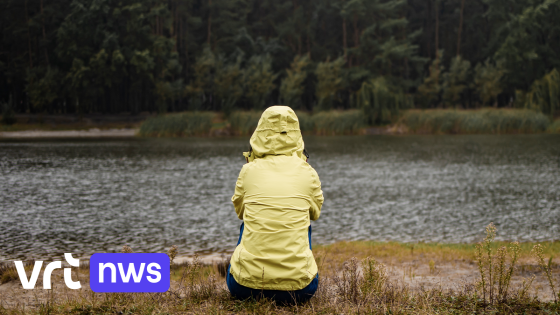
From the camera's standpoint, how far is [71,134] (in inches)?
1901

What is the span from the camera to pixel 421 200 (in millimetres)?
15047

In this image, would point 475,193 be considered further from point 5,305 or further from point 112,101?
point 112,101

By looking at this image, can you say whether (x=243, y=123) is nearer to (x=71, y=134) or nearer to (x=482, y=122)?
(x=71, y=134)

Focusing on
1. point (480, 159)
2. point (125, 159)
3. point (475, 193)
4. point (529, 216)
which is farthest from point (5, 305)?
point (480, 159)

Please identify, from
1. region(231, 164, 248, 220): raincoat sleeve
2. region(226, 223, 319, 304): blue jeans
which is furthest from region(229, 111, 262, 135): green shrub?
region(226, 223, 319, 304): blue jeans

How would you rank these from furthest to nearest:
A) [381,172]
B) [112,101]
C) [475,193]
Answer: [112,101] < [381,172] < [475,193]

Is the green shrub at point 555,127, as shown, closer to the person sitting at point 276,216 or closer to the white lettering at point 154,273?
the person sitting at point 276,216

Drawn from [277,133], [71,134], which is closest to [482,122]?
[71,134]

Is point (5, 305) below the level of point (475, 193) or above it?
above

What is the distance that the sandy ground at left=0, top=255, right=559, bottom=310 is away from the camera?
17.9 ft

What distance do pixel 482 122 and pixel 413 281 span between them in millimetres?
41882

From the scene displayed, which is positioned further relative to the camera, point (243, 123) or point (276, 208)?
point (243, 123)

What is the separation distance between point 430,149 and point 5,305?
28.9 metres

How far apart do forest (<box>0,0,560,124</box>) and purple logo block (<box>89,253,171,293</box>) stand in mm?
45108
